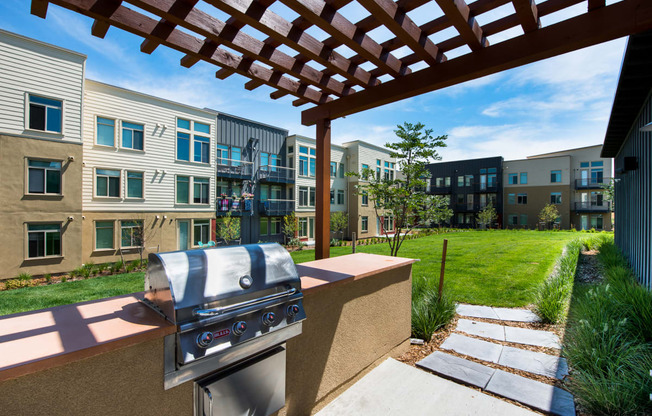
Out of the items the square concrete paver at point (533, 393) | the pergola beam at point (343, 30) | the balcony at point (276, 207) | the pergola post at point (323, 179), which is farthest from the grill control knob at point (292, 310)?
the balcony at point (276, 207)

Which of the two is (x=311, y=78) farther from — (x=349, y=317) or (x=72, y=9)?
(x=349, y=317)

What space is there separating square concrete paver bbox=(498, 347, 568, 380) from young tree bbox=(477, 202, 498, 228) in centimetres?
2917

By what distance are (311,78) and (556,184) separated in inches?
1398

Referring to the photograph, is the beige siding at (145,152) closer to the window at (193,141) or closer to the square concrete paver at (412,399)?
the window at (193,141)

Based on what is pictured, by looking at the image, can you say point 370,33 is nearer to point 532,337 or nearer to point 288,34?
point 288,34

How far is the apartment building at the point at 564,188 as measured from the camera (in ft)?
93.3

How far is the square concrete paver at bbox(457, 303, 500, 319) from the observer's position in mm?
5027

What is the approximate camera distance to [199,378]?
167cm

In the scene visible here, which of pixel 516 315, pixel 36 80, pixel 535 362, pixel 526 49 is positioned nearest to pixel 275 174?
pixel 36 80

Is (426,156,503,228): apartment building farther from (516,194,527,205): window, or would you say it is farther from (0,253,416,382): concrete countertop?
(0,253,416,382): concrete countertop

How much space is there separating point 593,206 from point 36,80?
3987 cm

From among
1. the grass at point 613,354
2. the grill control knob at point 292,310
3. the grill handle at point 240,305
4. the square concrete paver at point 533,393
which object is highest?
the grill handle at point 240,305

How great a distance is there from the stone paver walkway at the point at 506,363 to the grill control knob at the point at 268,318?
223 cm

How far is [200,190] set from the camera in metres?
16.2
